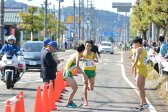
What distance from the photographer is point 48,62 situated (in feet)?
35.4

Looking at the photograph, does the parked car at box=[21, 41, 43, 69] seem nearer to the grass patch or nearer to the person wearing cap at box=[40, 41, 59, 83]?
the grass patch

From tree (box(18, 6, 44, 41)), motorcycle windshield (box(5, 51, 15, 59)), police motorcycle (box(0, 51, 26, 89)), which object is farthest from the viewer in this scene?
tree (box(18, 6, 44, 41))

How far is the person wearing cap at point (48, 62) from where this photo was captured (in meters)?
10.8

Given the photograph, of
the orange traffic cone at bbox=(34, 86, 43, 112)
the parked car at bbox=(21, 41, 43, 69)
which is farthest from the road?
the parked car at bbox=(21, 41, 43, 69)

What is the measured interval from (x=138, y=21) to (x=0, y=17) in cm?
2414

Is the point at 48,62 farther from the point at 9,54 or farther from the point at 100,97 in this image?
the point at 9,54

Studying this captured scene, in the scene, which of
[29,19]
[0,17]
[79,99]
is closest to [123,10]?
[29,19]

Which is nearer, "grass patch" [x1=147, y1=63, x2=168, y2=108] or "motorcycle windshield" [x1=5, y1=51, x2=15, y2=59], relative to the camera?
"grass patch" [x1=147, y1=63, x2=168, y2=108]

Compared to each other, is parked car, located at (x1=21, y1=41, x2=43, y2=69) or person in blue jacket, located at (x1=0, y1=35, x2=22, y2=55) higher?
person in blue jacket, located at (x1=0, y1=35, x2=22, y2=55)

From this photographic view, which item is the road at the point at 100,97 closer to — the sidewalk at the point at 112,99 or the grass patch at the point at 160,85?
the sidewalk at the point at 112,99

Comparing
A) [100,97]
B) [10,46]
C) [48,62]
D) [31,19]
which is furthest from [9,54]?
[31,19]

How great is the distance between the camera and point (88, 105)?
11594 millimetres

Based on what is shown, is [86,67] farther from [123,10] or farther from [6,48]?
[123,10]

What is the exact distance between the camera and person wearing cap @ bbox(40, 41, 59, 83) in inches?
424
